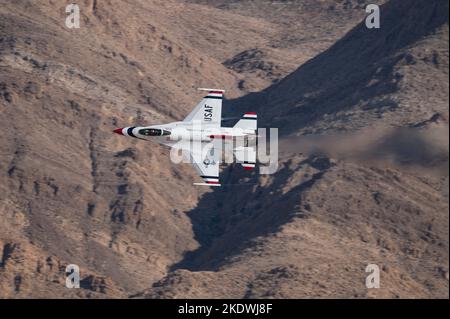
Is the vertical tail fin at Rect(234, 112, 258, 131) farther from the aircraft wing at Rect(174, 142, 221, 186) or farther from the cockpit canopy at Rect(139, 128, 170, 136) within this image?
the cockpit canopy at Rect(139, 128, 170, 136)

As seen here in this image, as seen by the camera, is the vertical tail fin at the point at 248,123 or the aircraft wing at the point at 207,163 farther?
the aircraft wing at the point at 207,163

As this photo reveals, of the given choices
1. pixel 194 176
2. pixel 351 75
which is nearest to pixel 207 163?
pixel 194 176

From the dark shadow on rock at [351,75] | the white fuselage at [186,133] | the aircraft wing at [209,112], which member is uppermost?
the dark shadow on rock at [351,75]


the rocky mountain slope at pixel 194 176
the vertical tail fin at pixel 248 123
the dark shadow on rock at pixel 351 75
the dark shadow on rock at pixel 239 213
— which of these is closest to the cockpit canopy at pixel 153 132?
the vertical tail fin at pixel 248 123

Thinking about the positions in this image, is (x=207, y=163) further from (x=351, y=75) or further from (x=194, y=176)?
(x=351, y=75)

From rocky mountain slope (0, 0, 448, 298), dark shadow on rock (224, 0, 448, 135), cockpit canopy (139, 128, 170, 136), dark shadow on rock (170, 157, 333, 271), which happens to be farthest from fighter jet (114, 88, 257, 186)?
dark shadow on rock (224, 0, 448, 135)

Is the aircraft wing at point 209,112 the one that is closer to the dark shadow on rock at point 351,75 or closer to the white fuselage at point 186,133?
the white fuselage at point 186,133

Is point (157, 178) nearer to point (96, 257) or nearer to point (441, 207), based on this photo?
point (96, 257)
